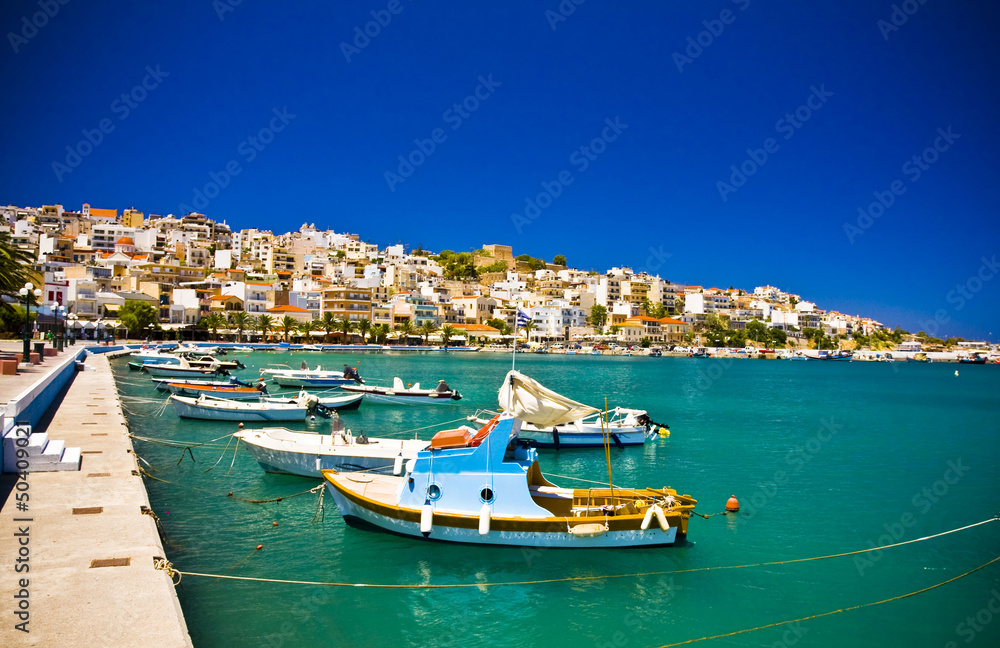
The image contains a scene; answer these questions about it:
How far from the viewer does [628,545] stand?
1297 centimetres

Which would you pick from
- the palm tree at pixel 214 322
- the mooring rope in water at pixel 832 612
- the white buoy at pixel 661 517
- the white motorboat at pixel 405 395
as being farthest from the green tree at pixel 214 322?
the mooring rope in water at pixel 832 612

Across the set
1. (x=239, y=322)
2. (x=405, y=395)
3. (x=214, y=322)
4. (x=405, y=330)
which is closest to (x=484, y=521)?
(x=405, y=395)

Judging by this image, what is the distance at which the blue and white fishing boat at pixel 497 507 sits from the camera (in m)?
12.6

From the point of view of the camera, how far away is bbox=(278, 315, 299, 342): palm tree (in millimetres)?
95731

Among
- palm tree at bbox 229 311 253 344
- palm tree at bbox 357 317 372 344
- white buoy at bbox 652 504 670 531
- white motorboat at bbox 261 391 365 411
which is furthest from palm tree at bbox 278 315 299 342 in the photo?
white buoy at bbox 652 504 670 531

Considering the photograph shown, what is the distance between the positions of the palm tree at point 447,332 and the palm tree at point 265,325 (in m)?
29.0

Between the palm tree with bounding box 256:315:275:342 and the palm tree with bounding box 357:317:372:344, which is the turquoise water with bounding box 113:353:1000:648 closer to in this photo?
the palm tree with bounding box 256:315:275:342

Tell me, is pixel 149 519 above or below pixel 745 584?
above

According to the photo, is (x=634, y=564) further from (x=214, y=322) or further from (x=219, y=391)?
(x=214, y=322)

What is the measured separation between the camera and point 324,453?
58.3 ft

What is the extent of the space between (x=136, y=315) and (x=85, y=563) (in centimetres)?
8026

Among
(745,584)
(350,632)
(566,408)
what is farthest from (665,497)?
(350,632)

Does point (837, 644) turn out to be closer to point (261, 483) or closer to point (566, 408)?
point (566, 408)

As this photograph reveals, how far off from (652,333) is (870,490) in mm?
116723
